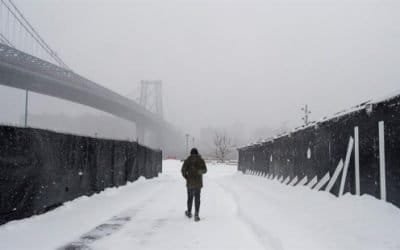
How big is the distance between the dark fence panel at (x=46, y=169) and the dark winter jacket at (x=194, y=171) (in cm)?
351

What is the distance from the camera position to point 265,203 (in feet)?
42.2

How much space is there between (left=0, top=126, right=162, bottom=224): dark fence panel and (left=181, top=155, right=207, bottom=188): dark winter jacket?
3.51 meters

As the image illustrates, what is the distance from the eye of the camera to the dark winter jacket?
11.2 meters

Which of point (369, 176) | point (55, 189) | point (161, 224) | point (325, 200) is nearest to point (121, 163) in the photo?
point (55, 189)

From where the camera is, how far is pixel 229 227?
9.47 m

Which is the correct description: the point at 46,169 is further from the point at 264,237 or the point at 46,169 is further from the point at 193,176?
the point at 264,237

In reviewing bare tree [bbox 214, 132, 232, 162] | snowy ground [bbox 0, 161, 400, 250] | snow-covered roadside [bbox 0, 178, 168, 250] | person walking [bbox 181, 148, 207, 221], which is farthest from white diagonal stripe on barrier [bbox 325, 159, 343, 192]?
bare tree [bbox 214, 132, 232, 162]

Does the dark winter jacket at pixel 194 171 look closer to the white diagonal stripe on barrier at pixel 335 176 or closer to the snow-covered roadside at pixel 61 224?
the snow-covered roadside at pixel 61 224

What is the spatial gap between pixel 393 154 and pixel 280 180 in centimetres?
1074

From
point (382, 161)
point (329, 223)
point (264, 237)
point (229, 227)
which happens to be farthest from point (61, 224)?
point (382, 161)

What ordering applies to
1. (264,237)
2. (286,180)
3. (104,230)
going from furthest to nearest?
(286,180) → (104,230) → (264,237)

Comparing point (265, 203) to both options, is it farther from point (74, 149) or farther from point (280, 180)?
point (74, 149)

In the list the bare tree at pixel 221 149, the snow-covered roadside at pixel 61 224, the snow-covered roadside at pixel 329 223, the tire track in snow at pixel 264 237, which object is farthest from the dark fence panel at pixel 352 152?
the bare tree at pixel 221 149

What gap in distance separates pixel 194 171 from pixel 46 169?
3750mm
